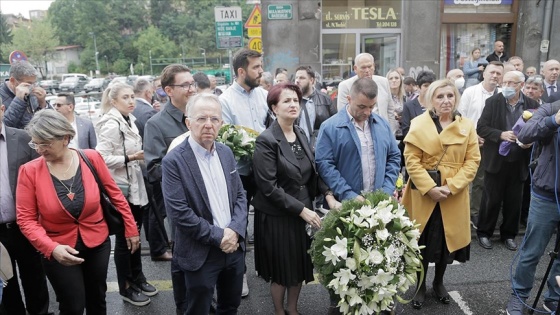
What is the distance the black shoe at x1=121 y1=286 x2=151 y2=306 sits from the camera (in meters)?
4.08

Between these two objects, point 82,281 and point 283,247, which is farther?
point 283,247

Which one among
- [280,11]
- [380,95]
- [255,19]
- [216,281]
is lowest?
[216,281]

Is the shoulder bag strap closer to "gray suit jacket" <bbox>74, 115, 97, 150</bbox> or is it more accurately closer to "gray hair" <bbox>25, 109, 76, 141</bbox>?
"gray hair" <bbox>25, 109, 76, 141</bbox>

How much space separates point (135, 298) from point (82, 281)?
1.19 m

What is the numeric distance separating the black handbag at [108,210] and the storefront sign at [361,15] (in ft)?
36.3

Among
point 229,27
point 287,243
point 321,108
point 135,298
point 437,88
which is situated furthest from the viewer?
point 229,27

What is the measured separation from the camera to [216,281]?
306cm

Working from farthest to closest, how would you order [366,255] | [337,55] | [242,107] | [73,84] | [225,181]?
[73,84] < [337,55] < [242,107] < [225,181] < [366,255]

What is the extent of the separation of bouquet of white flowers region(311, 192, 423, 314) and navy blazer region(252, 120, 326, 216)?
0.45m

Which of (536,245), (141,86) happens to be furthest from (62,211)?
(536,245)

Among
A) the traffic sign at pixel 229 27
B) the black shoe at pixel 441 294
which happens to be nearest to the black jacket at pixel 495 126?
the black shoe at pixel 441 294

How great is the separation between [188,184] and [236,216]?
0.45m

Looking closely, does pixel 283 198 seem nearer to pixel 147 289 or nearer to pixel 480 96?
pixel 147 289

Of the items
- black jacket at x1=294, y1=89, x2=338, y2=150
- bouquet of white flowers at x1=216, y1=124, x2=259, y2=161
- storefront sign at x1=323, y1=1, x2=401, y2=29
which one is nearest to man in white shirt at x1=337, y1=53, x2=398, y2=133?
black jacket at x1=294, y1=89, x2=338, y2=150
